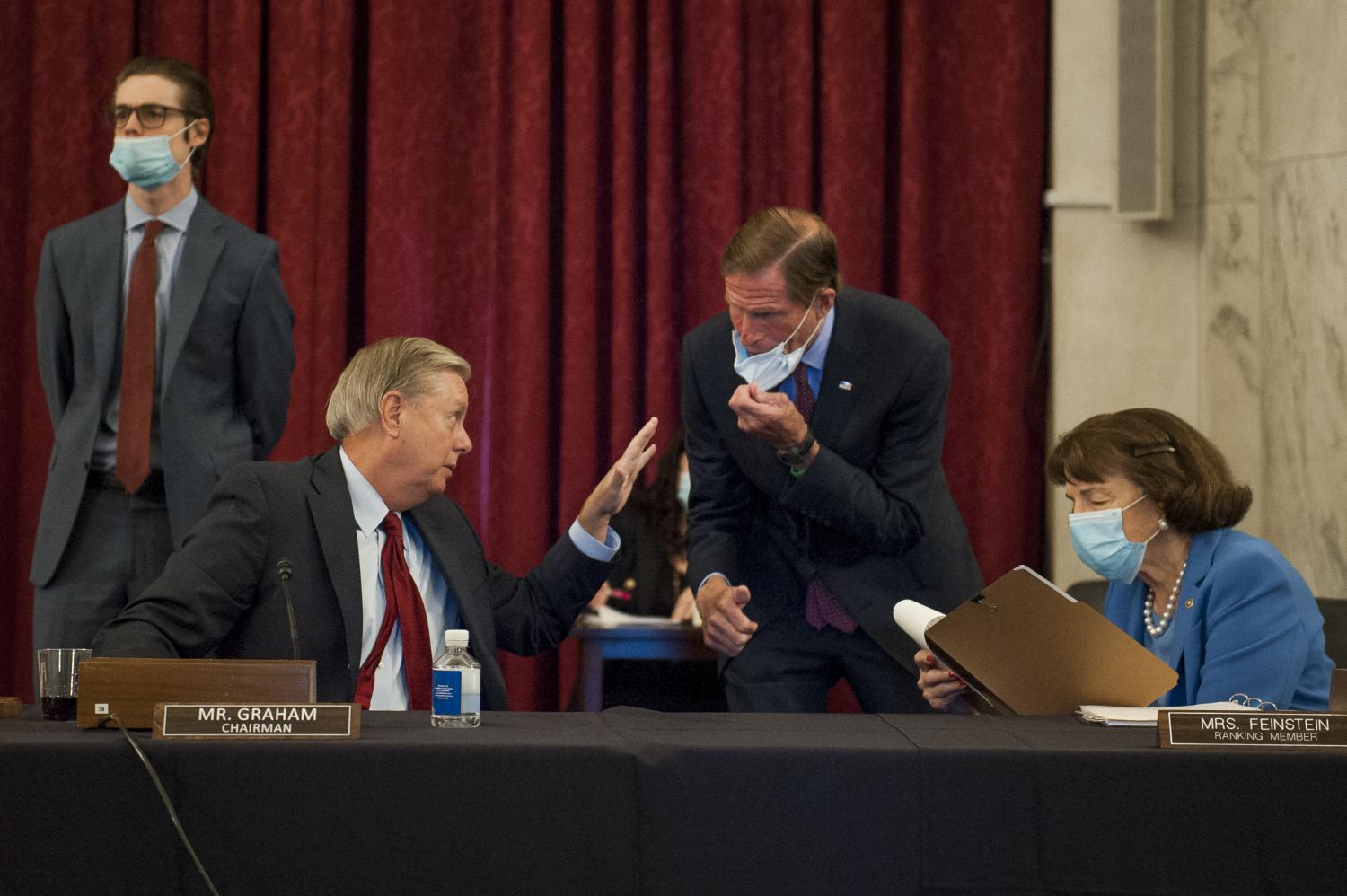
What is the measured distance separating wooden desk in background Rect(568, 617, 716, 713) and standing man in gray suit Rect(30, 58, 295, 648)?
1152 mm

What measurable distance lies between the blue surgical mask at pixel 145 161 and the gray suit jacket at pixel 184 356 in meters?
0.10

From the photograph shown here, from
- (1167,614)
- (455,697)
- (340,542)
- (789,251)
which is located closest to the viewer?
(455,697)

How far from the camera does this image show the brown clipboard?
2.05 metres

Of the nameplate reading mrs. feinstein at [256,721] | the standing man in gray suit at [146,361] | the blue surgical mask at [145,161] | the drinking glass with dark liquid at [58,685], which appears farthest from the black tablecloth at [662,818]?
the blue surgical mask at [145,161]

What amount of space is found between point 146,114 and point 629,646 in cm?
183

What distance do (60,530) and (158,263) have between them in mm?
622

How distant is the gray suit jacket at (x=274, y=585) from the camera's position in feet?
7.35

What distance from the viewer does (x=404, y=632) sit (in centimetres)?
241

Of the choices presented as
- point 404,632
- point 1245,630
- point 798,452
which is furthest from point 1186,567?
point 404,632

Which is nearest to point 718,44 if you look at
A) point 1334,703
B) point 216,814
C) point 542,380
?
point 542,380

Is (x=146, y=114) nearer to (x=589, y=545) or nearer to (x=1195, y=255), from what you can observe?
→ (x=589, y=545)

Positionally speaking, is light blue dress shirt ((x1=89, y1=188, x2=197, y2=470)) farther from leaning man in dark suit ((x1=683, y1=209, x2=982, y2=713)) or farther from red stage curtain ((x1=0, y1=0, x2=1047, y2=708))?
red stage curtain ((x1=0, y1=0, x2=1047, y2=708))

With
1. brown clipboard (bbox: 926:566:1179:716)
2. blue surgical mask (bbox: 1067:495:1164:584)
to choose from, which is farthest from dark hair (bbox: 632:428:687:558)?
brown clipboard (bbox: 926:566:1179:716)

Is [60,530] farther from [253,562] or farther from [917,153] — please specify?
[917,153]
